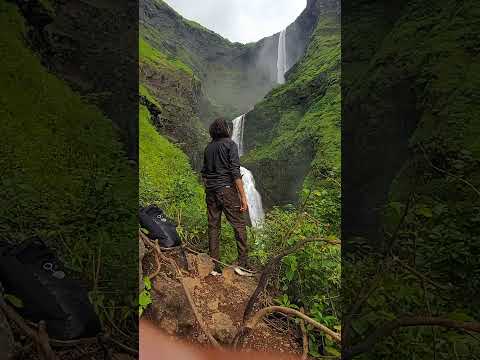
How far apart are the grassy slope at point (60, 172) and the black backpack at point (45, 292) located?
0.12 metres

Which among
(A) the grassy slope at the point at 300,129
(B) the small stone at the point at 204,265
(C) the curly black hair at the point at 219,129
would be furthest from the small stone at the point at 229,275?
(A) the grassy slope at the point at 300,129

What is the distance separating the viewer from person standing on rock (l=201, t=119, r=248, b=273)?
354cm

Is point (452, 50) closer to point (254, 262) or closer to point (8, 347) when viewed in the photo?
point (8, 347)

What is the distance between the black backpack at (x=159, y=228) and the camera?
134 inches

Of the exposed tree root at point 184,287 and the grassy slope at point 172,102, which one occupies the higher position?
the grassy slope at point 172,102

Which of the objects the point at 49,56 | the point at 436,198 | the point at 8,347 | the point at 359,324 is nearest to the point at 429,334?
the point at 359,324

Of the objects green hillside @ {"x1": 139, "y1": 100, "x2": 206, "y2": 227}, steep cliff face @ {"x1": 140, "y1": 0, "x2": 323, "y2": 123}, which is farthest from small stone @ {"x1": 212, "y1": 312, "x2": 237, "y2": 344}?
steep cliff face @ {"x1": 140, "y1": 0, "x2": 323, "y2": 123}

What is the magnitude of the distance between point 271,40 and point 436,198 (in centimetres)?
5362

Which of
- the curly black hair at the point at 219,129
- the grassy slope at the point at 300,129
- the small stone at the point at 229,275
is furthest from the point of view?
the grassy slope at the point at 300,129

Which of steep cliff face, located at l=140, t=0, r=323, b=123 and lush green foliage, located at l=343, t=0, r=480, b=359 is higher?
steep cliff face, located at l=140, t=0, r=323, b=123

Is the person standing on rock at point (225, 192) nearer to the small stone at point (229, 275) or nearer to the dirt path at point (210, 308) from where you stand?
the small stone at point (229, 275)

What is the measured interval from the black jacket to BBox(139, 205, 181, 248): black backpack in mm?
629

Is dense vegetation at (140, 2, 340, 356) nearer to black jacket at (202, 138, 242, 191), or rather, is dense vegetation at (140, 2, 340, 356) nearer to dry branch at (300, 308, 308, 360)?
dry branch at (300, 308, 308, 360)

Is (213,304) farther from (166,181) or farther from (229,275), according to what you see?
(166,181)
